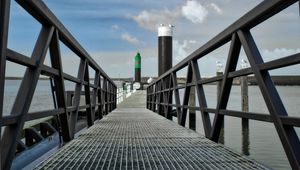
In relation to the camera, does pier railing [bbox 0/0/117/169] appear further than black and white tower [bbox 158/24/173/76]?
No

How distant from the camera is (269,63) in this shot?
8.81 feet

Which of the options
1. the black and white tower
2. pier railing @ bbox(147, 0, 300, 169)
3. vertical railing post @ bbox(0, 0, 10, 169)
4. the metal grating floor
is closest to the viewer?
vertical railing post @ bbox(0, 0, 10, 169)

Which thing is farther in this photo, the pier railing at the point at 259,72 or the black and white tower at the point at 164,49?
the black and white tower at the point at 164,49

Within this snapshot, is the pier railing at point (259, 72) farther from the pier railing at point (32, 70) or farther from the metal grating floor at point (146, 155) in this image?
the pier railing at point (32, 70)

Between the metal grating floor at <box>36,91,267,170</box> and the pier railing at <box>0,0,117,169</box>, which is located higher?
the pier railing at <box>0,0,117,169</box>

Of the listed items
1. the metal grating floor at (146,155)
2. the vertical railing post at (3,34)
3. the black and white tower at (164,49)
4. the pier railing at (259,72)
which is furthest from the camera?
the black and white tower at (164,49)

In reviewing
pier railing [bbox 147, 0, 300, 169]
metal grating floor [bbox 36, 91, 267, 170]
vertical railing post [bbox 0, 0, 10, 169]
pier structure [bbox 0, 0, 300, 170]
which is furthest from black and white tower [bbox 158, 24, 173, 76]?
vertical railing post [bbox 0, 0, 10, 169]

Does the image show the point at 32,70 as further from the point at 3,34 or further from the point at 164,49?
the point at 164,49

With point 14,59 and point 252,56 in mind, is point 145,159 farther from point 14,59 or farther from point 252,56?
point 14,59

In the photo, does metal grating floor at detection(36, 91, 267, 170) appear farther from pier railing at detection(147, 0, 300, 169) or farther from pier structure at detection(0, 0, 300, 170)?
pier railing at detection(147, 0, 300, 169)

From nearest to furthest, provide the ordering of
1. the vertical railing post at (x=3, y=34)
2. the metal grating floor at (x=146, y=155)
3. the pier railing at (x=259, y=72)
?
the vertical railing post at (x=3, y=34), the pier railing at (x=259, y=72), the metal grating floor at (x=146, y=155)

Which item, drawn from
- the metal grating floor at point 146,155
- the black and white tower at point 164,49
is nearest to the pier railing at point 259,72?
the metal grating floor at point 146,155

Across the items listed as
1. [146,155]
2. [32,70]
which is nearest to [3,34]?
[32,70]

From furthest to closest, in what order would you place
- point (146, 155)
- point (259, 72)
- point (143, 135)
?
point (143, 135) → point (146, 155) → point (259, 72)
